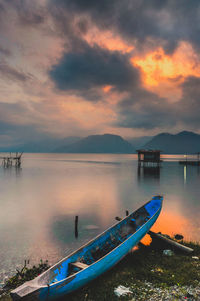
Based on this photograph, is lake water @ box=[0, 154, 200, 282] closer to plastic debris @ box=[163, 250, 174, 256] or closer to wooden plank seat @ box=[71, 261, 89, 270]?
wooden plank seat @ box=[71, 261, 89, 270]

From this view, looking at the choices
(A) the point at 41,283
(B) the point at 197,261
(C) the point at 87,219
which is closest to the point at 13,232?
(C) the point at 87,219

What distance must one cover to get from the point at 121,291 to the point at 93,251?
194 centimetres

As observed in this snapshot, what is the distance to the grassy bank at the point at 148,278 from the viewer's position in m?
6.82

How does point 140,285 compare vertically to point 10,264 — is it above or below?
above

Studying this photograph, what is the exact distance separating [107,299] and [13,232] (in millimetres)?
10149

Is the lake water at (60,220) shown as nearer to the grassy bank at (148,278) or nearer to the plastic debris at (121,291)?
the grassy bank at (148,278)

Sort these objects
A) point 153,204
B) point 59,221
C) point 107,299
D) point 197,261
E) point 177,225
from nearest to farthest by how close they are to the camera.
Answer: point 107,299
point 197,261
point 153,204
point 177,225
point 59,221

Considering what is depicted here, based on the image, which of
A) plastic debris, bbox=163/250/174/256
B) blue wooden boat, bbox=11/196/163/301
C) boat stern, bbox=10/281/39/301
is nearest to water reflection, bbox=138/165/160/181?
plastic debris, bbox=163/250/174/256

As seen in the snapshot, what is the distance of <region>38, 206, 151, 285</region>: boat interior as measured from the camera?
21.6 ft

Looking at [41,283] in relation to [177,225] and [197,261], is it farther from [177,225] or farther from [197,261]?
[177,225]

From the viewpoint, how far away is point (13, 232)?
14.4 meters

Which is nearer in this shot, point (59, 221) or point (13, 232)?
point (13, 232)

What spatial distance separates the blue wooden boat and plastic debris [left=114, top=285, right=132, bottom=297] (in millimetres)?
766

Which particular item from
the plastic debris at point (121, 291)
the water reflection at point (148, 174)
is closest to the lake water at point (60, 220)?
the plastic debris at point (121, 291)
